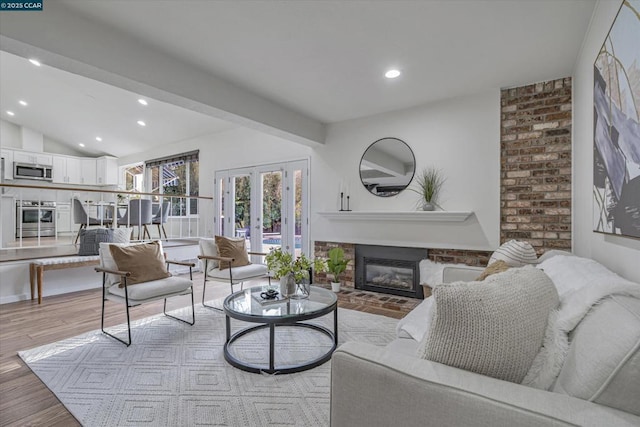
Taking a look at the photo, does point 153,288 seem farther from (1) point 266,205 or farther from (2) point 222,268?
(1) point 266,205

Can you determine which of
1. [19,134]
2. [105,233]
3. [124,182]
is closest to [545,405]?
[105,233]

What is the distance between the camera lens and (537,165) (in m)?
3.35

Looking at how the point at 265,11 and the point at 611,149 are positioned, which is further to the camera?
the point at 265,11

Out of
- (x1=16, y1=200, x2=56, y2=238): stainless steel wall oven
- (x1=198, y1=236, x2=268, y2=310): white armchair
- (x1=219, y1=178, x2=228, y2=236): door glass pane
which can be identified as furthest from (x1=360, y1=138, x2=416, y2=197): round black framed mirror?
(x1=16, y1=200, x2=56, y2=238): stainless steel wall oven

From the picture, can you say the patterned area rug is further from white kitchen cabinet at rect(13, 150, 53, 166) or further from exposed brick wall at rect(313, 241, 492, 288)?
white kitchen cabinet at rect(13, 150, 53, 166)

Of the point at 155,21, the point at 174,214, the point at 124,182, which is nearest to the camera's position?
the point at 155,21

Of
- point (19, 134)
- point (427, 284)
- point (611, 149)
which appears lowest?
point (427, 284)

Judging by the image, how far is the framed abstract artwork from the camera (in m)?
1.37

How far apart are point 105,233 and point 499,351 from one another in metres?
5.18

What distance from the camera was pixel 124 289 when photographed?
2807mm

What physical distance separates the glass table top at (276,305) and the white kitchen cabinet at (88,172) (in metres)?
8.34

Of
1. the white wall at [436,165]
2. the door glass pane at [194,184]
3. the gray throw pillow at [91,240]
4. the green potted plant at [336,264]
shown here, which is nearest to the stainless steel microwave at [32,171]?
the door glass pane at [194,184]

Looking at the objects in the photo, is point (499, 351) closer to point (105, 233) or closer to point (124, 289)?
point (124, 289)

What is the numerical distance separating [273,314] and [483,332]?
5.23ft
